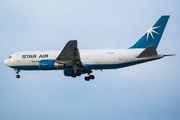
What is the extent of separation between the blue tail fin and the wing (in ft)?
26.1

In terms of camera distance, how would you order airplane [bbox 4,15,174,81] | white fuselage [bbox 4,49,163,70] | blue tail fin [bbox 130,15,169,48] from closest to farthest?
1. airplane [bbox 4,15,174,81]
2. white fuselage [bbox 4,49,163,70]
3. blue tail fin [bbox 130,15,169,48]

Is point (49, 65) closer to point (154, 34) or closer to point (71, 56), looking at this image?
point (71, 56)

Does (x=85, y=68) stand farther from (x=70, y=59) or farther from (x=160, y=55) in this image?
(x=160, y=55)

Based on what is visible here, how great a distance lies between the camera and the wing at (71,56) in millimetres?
30503

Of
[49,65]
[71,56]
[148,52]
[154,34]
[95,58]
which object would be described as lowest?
[49,65]

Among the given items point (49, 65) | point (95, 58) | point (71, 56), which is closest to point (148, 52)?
point (95, 58)

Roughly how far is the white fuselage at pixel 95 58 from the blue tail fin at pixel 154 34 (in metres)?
1.38

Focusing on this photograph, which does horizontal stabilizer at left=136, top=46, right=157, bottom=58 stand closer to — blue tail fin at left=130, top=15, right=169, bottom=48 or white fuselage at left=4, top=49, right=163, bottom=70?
white fuselage at left=4, top=49, right=163, bottom=70

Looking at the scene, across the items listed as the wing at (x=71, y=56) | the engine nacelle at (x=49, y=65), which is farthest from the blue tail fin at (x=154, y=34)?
the engine nacelle at (x=49, y=65)

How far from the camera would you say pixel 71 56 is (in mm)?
32688

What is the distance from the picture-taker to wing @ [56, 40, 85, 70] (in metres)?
30.5

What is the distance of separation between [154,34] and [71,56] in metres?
10.8

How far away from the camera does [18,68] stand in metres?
37.8

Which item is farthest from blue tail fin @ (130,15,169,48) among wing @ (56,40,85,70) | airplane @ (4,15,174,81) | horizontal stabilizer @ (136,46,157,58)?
wing @ (56,40,85,70)
